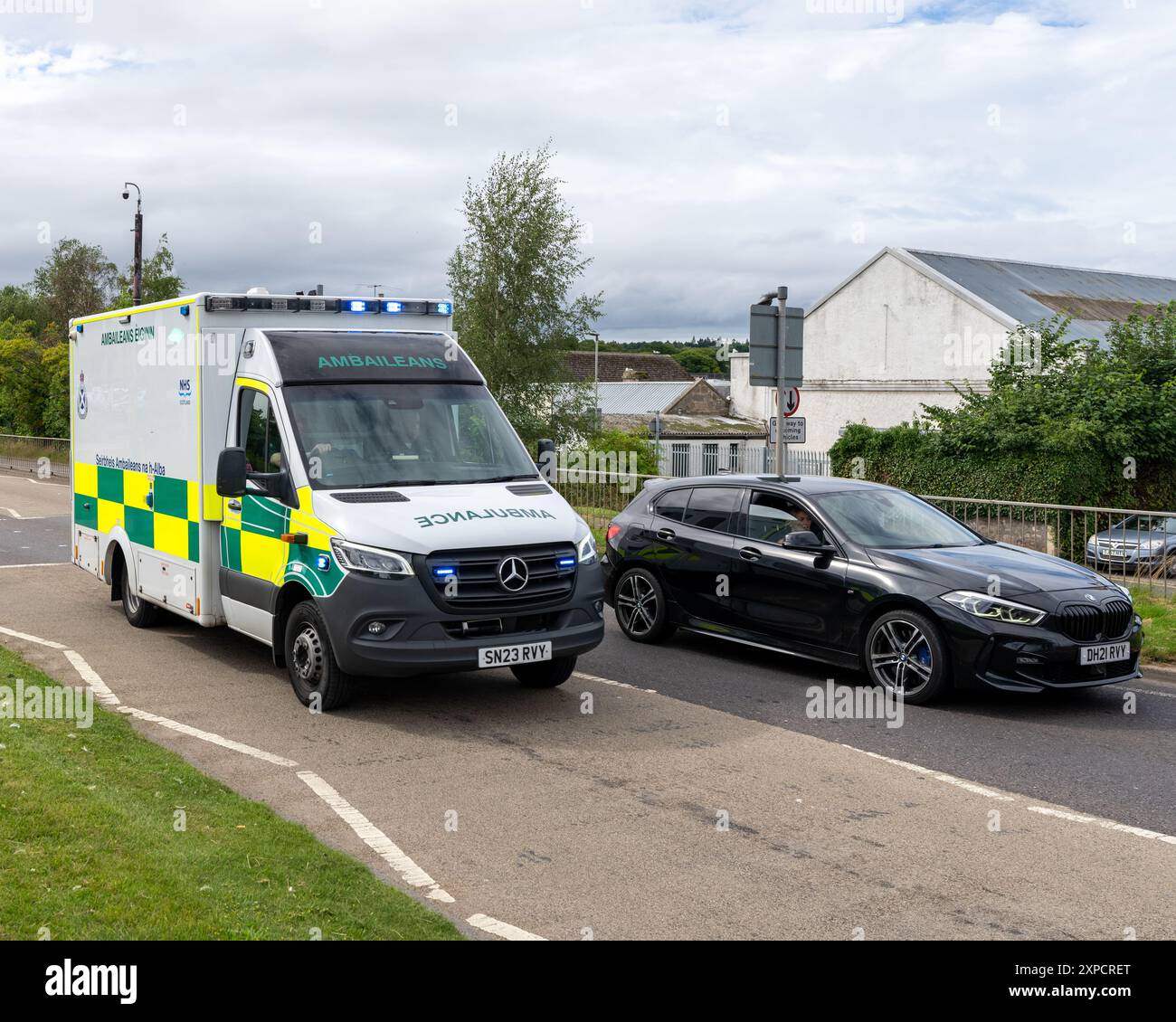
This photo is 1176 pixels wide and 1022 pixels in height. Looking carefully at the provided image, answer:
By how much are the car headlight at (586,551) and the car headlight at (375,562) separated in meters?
1.24

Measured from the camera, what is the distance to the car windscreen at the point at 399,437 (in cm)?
866

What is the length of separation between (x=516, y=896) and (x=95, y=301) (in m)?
77.2

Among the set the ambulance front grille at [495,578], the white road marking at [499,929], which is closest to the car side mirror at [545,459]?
the ambulance front grille at [495,578]

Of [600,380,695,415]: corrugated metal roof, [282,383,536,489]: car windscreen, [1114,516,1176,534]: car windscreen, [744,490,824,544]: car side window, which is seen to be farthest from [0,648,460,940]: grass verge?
[600,380,695,415]: corrugated metal roof

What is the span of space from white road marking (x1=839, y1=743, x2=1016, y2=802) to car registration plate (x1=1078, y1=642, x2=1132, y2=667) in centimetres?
195

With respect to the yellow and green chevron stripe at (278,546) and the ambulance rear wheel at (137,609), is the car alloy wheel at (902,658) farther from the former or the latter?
the ambulance rear wheel at (137,609)

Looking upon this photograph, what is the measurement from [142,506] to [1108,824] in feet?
26.8

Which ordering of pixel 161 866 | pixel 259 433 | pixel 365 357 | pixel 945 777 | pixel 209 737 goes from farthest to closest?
pixel 365 357, pixel 259 433, pixel 209 737, pixel 945 777, pixel 161 866

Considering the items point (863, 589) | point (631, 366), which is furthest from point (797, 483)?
point (631, 366)

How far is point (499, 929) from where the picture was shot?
16.0 ft

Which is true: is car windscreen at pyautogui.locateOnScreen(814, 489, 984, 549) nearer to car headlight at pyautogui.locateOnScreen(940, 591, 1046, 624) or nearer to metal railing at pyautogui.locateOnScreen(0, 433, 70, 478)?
car headlight at pyautogui.locateOnScreen(940, 591, 1046, 624)

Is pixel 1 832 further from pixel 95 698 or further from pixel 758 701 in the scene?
pixel 758 701

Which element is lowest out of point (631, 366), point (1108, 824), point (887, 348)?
point (1108, 824)

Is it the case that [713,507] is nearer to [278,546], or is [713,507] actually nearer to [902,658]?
[902,658]
